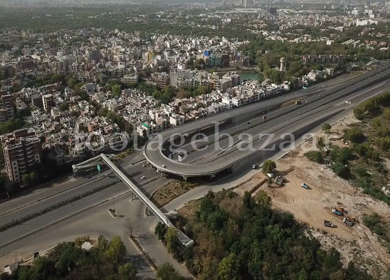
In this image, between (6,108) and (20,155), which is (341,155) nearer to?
(20,155)

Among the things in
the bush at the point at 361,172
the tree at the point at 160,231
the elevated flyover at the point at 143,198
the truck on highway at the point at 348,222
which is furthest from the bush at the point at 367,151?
→ the tree at the point at 160,231

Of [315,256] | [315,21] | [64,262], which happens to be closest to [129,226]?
[64,262]

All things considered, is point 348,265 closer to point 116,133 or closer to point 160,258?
point 160,258

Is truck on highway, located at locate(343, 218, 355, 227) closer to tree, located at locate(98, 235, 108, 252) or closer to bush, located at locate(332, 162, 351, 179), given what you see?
bush, located at locate(332, 162, 351, 179)

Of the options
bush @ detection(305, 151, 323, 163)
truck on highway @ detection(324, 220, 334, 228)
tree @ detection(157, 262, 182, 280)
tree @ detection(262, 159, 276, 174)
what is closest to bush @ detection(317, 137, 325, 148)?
bush @ detection(305, 151, 323, 163)

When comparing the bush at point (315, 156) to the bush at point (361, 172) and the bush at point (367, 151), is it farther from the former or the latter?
the bush at point (367, 151)

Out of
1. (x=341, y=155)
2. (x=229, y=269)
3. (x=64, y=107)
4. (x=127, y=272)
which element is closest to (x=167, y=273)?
(x=127, y=272)

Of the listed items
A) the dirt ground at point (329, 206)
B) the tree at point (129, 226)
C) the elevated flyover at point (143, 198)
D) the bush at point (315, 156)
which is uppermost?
the elevated flyover at point (143, 198)
